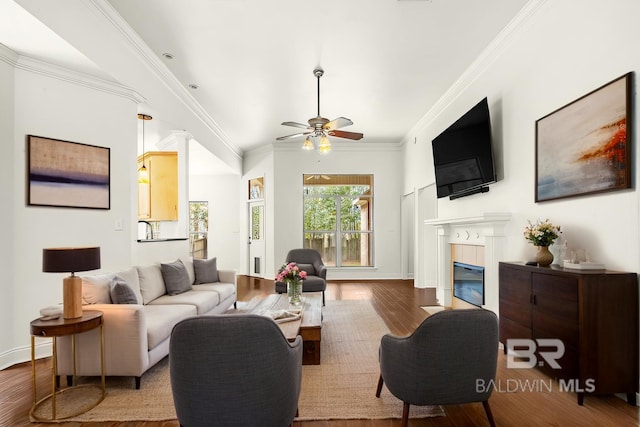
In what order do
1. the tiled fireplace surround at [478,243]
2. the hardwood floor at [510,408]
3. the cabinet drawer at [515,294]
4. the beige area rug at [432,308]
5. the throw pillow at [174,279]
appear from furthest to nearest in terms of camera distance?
the beige area rug at [432,308], the throw pillow at [174,279], the tiled fireplace surround at [478,243], the cabinet drawer at [515,294], the hardwood floor at [510,408]

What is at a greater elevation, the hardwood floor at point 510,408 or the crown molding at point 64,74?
the crown molding at point 64,74

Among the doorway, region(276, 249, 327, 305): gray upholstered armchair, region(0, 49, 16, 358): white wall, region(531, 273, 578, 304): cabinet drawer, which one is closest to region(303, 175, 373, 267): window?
the doorway

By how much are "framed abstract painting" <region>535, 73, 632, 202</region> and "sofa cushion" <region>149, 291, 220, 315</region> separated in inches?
140

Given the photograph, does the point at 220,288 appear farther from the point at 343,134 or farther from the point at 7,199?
the point at 343,134

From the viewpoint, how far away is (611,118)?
90.1 inches

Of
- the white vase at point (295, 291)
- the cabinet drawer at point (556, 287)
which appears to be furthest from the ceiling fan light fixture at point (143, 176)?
the cabinet drawer at point (556, 287)

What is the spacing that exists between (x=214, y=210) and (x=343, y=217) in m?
3.54

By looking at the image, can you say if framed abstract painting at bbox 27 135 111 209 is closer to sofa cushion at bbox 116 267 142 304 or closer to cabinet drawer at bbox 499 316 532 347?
sofa cushion at bbox 116 267 142 304

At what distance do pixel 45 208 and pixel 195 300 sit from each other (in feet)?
5.66

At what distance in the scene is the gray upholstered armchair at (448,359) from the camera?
6.00ft

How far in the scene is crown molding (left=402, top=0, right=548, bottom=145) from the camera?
10.2ft

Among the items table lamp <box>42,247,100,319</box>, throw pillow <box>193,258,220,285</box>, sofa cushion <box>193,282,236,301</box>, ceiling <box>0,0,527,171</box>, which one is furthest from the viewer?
throw pillow <box>193,258,220,285</box>

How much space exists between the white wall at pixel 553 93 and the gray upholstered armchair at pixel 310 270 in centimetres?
234
